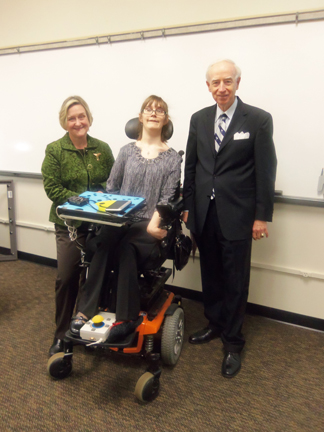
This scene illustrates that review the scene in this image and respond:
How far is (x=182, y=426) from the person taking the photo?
1.57m

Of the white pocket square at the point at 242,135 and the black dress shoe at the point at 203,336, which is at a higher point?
the white pocket square at the point at 242,135

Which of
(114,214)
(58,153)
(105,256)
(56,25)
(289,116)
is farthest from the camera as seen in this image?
(56,25)

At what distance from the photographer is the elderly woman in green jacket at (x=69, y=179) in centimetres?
193

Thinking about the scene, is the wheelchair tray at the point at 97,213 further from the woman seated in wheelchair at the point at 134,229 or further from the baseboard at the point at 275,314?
the baseboard at the point at 275,314

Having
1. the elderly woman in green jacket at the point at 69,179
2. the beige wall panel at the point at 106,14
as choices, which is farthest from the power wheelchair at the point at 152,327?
the beige wall panel at the point at 106,14

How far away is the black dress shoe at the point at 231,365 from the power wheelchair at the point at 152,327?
0.93ft

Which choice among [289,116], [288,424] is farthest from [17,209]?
[288,424]

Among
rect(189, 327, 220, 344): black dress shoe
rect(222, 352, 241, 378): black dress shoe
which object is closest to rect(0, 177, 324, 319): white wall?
rect(189, 327, 220, 344): black dress shoe

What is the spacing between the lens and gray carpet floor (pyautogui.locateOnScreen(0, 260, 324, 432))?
158 centimetres

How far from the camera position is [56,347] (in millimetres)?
1985

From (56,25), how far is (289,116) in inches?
80.6

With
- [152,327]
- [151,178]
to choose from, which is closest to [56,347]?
[152,327]

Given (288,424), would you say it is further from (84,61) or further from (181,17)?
(84,61)

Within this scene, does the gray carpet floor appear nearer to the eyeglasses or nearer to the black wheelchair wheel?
the black wheelchair wheel
